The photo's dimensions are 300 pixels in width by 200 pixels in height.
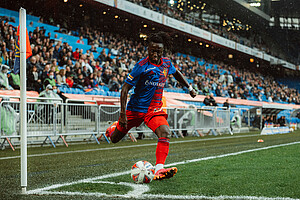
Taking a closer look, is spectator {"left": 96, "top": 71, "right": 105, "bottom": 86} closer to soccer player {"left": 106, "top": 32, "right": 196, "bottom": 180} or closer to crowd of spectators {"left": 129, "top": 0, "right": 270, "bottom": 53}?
crowd of spectators {"left": 129, "top": 0, "right": 270, "bottom": 53}

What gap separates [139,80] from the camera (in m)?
4.95

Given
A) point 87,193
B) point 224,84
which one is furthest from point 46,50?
point 224,84

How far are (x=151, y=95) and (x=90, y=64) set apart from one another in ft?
48.6

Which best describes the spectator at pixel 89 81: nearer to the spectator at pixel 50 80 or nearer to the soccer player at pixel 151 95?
the spectator at pixel 50 80

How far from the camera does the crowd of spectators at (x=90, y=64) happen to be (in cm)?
1500

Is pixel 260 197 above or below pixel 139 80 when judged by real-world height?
below

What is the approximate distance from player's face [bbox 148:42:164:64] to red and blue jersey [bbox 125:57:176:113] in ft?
0.23

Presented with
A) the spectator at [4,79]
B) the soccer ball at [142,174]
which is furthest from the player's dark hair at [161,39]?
the spectator at [4,79]

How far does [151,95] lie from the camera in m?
4.99

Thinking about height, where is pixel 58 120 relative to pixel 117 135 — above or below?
below

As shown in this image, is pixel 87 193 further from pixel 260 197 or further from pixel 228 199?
pixel 260 197

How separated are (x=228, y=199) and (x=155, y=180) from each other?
55.3 inches

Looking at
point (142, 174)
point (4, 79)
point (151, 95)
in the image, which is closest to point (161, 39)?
point (151, 95)

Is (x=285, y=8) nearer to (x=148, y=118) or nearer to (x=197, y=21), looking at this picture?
(x=197, y=21)
